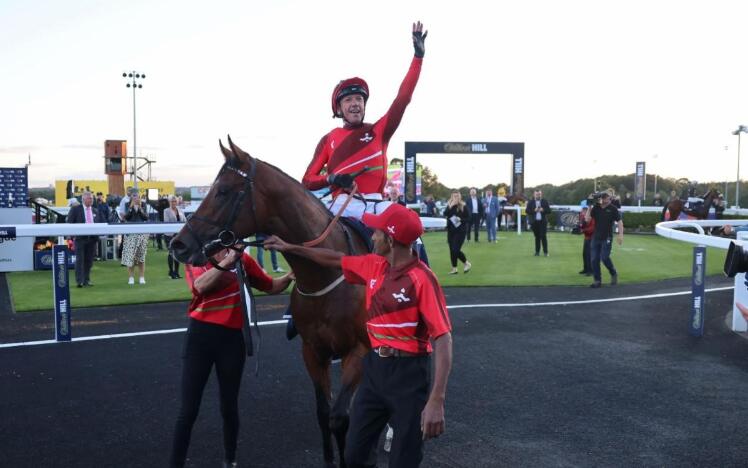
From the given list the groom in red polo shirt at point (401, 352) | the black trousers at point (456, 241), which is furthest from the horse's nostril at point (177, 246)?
the black trousers at point (456, 241)

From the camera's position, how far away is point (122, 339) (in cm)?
873

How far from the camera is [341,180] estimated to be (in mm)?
4602

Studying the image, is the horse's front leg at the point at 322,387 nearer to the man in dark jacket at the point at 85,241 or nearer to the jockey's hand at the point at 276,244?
the jockey's hand at the point at 276,244

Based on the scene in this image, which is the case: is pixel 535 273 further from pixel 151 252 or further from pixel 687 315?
pixel 151 252

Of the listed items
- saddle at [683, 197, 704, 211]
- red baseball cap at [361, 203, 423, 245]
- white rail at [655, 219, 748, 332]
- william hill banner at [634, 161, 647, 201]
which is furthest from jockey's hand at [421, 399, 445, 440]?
william hill banner at [634, 161, 647, 201]

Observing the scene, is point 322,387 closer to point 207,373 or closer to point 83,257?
point 207,373

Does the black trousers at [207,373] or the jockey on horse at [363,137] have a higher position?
the jockey on horse at [363,137]

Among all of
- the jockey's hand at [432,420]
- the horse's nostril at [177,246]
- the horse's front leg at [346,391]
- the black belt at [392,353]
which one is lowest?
the horse's front leg at [346,391]

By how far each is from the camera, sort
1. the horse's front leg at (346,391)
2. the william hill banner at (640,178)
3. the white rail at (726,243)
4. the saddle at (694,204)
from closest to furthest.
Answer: the horse's front leg at (346,391)
the white rail at (726,243)
the saddle at (694,204)
the william hill banner at (640,178)

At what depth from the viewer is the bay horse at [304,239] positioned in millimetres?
3848

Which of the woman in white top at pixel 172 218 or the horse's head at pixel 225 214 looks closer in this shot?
the horse's head at pixel 225 214

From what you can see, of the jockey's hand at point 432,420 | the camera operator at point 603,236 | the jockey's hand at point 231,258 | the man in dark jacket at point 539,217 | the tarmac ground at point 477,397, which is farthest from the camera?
the man in dark jacket at point 539,217

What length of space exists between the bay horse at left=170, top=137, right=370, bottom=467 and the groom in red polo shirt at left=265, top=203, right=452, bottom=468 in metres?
0.74

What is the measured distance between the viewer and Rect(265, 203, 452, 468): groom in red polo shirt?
322 cm
